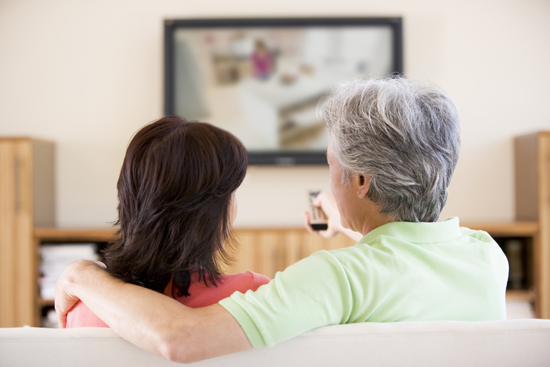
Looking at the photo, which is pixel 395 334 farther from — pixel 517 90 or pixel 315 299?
pixel 517 90

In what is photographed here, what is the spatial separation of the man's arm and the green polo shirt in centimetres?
2

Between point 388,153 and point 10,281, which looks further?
point 10,281

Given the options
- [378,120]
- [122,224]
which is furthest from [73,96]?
[378,120]

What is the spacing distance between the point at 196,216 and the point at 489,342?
52 cm

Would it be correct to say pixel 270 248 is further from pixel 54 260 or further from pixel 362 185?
pixel 362 185

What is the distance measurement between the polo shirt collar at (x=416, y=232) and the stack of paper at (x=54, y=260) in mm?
2221

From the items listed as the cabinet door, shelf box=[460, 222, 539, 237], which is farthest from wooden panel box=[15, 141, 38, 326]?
shelf box=[460, 222, 539, 237]

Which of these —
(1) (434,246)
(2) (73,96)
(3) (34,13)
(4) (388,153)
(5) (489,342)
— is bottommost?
(5) (489,342)

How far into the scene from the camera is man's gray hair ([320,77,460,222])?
886 mm

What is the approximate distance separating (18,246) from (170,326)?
2.37m

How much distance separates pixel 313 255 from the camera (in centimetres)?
77

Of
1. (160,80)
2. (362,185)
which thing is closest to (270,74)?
(160,80)

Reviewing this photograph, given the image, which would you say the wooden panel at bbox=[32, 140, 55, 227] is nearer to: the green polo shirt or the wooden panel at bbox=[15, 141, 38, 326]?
the wooden panel at bbox=[15, 141, 38, 326]

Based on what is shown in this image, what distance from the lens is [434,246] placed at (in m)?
0.85
